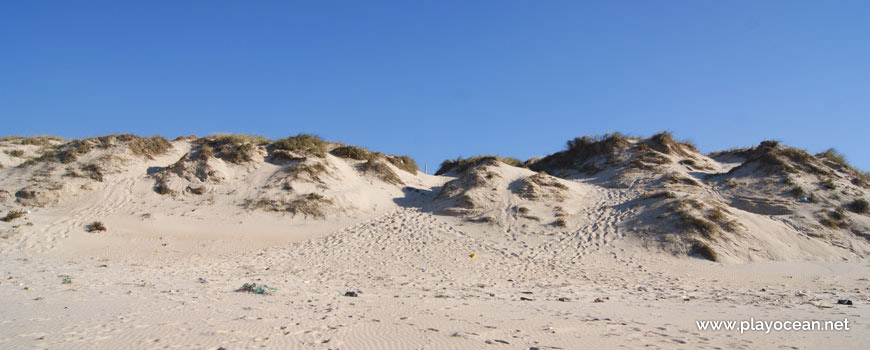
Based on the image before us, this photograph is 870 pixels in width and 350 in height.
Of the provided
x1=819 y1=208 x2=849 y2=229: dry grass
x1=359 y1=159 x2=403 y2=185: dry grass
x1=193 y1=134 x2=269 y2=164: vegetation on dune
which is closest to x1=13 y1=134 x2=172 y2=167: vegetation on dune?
x1=193 y1=134 x2=269 y2=164: vegetation on dune

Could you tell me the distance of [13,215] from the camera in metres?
14.2

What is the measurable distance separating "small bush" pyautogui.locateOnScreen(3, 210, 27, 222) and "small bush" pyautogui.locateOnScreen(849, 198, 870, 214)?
30381 millimetres

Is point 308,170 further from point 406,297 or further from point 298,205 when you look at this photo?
point 406,297

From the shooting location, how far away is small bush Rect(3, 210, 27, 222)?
14.0m

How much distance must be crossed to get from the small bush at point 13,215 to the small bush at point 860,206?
99.7ft

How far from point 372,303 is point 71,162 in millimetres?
18423

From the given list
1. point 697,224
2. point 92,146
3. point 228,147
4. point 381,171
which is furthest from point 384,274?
point 92,146

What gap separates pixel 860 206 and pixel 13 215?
30677 millimetres

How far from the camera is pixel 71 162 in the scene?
18.3m

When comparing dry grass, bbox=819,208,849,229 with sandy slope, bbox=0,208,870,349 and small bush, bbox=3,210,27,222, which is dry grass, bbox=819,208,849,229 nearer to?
sandy slope, bbox=0,208,870,349

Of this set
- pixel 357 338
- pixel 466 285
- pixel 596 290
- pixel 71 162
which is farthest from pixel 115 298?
pixel 71 162

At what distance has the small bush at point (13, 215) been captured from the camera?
14033 mm

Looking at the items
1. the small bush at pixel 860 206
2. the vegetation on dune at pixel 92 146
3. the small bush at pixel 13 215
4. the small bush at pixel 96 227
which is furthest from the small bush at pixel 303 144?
the small bush at pixel 860 206

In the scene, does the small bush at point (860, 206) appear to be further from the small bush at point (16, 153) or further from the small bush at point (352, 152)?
the small bush at point (16, 153)
